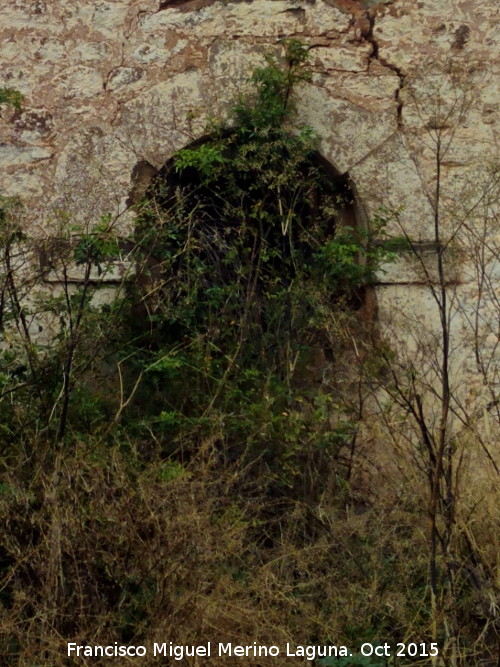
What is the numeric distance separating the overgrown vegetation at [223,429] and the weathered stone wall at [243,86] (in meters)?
0.18

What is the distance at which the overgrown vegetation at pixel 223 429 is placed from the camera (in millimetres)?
4156

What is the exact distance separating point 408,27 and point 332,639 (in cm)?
351

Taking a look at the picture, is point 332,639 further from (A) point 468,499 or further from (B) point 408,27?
(B) point 408,27

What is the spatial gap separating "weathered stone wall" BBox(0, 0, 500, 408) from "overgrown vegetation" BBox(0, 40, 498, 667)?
0.18 metres

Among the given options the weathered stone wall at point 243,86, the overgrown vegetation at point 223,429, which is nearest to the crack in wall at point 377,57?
the weathered stone wall at point 243,86

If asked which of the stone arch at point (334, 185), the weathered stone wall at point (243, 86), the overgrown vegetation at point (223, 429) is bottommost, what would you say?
the overgrown vegetation at point (223, 429)

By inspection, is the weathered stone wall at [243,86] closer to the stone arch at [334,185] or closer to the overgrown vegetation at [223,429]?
the stone arch at [334,185]

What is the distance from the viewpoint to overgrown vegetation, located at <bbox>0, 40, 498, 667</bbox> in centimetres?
416

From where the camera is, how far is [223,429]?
5.46 metres

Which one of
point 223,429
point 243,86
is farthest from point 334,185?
point 223,429

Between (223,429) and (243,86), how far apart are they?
1995 millimetres

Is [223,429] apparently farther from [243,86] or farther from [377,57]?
[377,57]

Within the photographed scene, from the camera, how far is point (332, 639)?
4.32 meters

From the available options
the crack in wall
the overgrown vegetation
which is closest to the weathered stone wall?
the crack in wall
